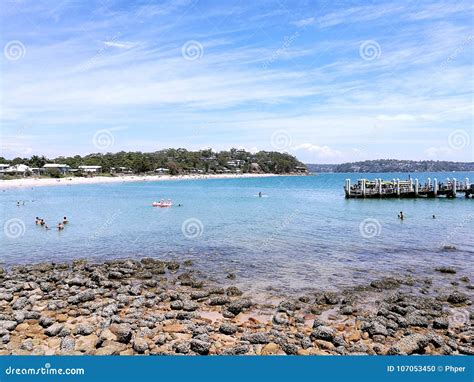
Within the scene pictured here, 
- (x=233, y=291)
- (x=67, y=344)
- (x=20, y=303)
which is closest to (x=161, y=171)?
(x=233, y=291)

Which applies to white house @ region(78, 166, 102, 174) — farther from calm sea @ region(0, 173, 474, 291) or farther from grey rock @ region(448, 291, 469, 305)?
grey rock @ region(448, 291, 469, 305)

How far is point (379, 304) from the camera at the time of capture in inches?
664

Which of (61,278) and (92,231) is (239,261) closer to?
(61,278)

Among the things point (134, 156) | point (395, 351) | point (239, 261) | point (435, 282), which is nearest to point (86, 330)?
point (395, 351)

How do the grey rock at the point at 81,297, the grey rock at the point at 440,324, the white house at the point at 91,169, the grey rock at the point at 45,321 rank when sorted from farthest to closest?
the white house at the point at 91,169 < the grey rock at the point at 81,297 < the grey rock at the point at 440,324 < the grey rock at the point at 45,321

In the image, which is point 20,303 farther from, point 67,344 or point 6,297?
point 67,344

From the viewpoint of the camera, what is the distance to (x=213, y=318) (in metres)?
15.2

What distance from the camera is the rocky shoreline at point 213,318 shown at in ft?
40.4

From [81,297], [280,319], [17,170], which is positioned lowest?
[280,319]

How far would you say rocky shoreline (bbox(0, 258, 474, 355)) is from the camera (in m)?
12.3

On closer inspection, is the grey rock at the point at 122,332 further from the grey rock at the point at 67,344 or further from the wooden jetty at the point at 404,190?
the wooden jetty at the point at 404,190

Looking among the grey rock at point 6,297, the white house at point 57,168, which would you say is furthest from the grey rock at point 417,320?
the white house at point 57,168

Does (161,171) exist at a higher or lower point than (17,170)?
lower

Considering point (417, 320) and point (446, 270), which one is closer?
point (417, 320)
